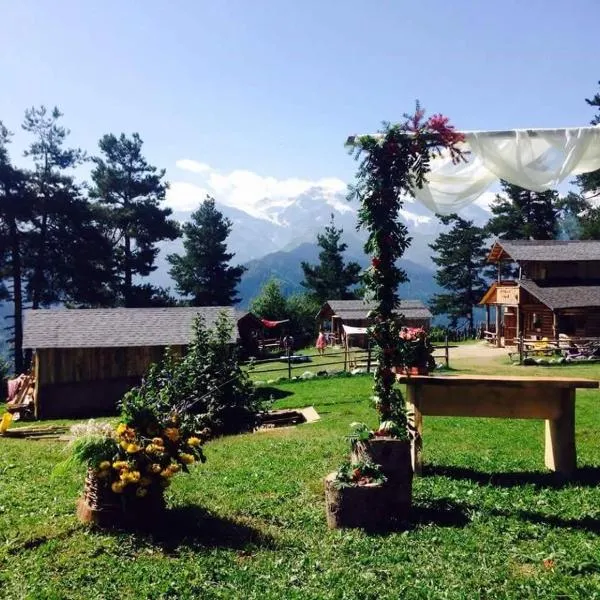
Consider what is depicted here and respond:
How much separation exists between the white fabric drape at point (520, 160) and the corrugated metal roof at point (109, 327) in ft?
57.0

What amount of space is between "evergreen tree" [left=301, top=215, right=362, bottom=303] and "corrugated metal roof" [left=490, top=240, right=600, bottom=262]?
79.1ft

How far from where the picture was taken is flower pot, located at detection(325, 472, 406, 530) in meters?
6.46

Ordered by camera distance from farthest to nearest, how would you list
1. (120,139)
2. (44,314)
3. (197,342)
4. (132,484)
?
(120,139), (44,314), (197,342), (132,484)

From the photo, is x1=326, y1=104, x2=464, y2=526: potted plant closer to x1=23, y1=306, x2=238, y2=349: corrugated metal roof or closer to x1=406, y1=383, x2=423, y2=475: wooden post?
x1=406, y1=383, x2=423, y2=475: wooden post

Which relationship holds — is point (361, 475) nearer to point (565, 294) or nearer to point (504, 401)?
point (504, 401)

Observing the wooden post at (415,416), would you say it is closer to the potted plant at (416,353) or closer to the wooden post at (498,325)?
the potted plant at (416,353)

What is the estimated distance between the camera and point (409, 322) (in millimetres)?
52156

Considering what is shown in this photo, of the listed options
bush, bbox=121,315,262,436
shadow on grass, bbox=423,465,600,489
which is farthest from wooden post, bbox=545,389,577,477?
bush, bbox=121,315,262,436

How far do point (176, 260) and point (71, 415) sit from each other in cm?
3463

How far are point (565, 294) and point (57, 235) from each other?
34570 millimetres

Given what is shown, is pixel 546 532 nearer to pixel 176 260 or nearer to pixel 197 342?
pixel 197 342

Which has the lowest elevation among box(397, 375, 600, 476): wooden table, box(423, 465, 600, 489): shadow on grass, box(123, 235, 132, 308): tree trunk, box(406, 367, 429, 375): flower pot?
box(423, 465, 600, 489): shadow on grass

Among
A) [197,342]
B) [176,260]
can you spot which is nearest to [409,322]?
[176,260]

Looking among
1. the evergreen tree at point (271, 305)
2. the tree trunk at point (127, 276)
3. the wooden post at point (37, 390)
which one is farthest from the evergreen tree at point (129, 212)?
the wooden post at point (37, 390)
